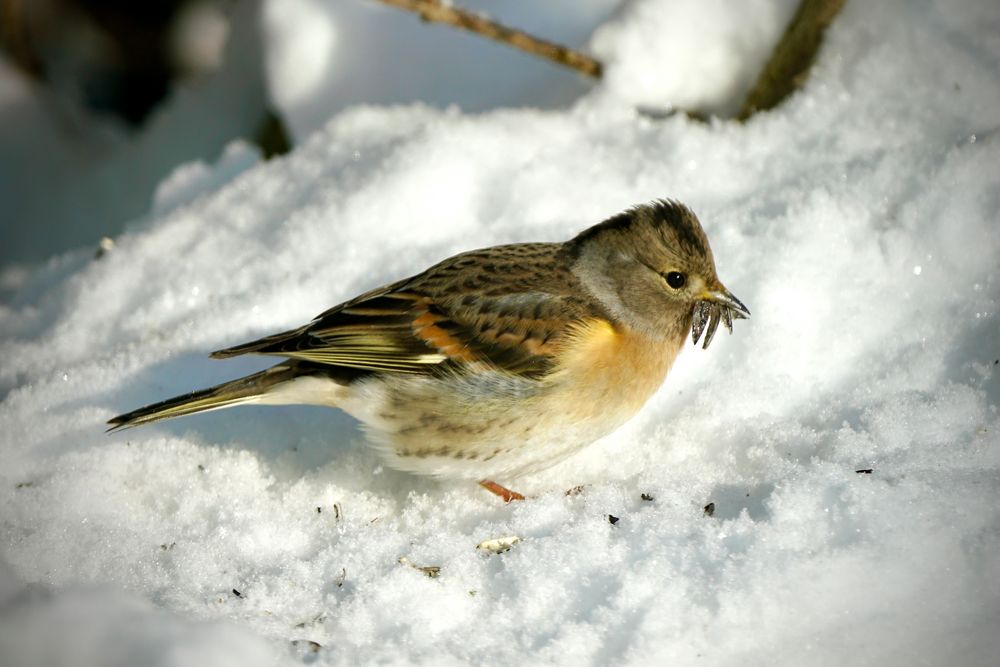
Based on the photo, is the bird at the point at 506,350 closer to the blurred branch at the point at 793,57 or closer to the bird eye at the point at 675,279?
Result: the bird eye at the point at 675,279

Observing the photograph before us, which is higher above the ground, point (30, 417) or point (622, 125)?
point (622, 125)

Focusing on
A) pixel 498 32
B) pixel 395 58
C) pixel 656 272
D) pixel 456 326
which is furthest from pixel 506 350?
pixel 395 58

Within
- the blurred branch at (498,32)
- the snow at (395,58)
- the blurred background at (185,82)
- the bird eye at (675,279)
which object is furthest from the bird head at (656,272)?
the snow at (395,58)

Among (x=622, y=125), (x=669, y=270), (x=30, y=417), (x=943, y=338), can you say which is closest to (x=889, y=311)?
(x=943, y=338)

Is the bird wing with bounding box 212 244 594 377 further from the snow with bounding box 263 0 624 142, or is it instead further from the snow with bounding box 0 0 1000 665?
the snow with bounding box 263 0 624 142

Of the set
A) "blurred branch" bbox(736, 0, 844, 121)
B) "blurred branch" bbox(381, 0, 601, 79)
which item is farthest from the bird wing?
"blurred branch" bbox(736, 0, 844, 121)

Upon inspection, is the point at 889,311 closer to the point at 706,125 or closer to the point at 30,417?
the point at 706,125

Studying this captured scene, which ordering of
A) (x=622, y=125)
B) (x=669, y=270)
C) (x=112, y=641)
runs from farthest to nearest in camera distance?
(x=622, y=125) → (x=669, y=270) → (x=112, y=641)
